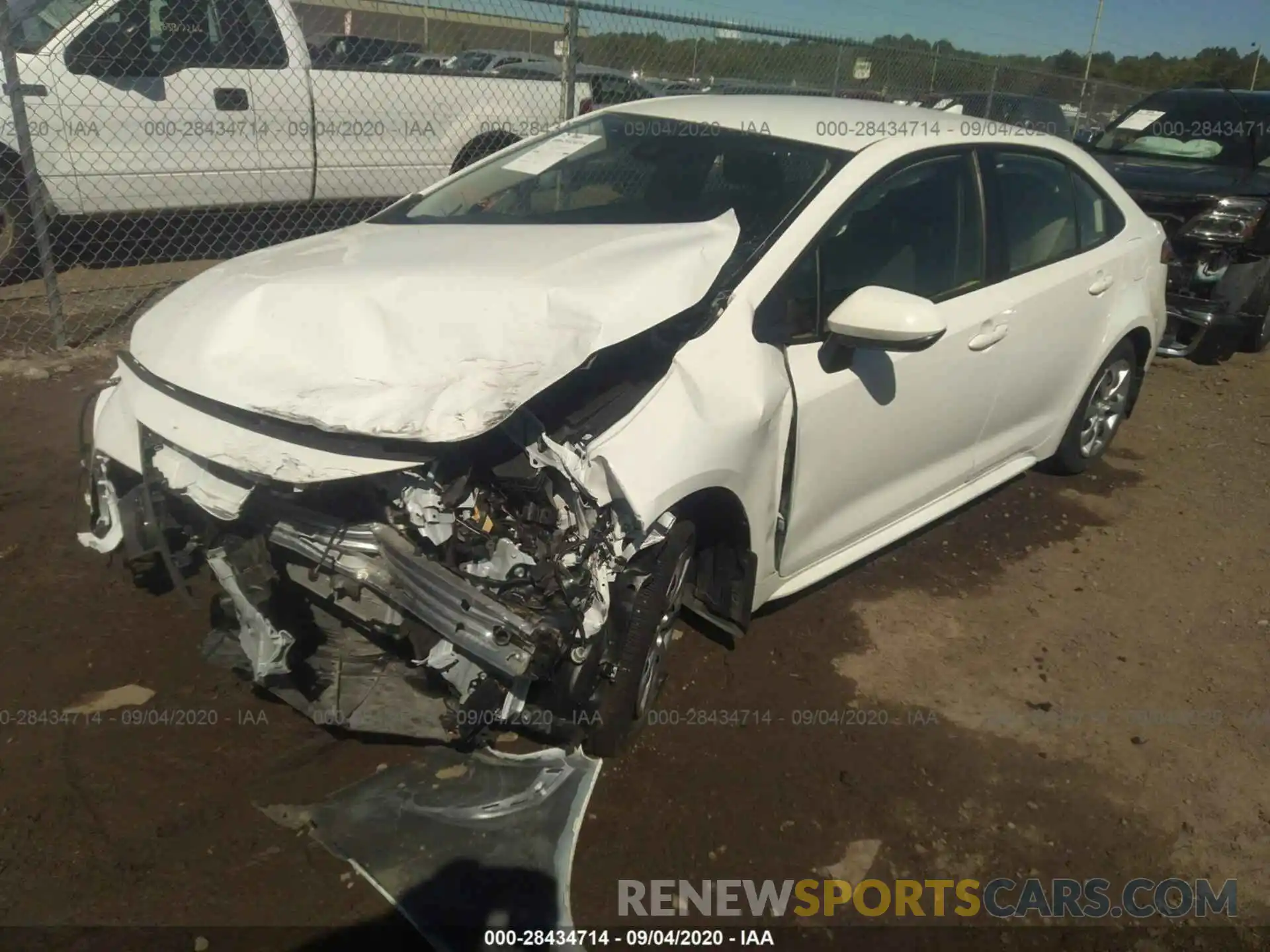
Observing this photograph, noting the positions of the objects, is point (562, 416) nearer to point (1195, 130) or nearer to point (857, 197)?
point (857, 197)

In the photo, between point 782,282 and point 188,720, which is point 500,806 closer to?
point 188,720

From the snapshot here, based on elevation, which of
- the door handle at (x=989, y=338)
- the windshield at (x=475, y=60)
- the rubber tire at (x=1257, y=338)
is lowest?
the rubber tire at (x=1257, y=338)

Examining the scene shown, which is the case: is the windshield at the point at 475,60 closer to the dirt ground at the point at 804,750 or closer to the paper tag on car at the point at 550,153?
the paper tag on car at the point at 550,153

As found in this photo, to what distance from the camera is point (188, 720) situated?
9.57ft

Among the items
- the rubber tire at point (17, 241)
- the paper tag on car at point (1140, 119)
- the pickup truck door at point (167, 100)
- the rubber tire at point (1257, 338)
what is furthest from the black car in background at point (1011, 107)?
the rubber tire at point (17, 241)

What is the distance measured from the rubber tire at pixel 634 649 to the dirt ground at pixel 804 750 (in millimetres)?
118

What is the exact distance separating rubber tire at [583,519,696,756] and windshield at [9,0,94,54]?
6009 mm

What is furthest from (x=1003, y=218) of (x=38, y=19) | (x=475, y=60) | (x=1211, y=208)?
(x=475, y=60)

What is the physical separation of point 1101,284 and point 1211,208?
3.25 meters

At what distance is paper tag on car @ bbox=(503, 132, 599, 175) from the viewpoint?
390 centimetres

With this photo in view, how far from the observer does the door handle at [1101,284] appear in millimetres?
4353

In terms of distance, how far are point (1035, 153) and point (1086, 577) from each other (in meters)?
1.86

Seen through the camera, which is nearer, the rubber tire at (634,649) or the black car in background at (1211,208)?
the rubber tire at (634,649)

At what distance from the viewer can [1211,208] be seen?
6820 millimetres
